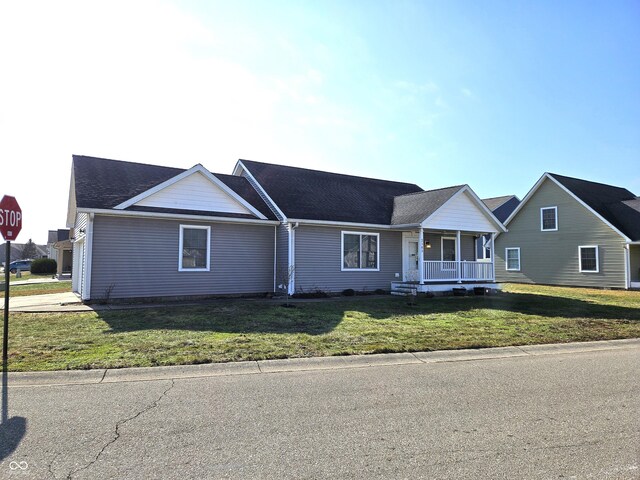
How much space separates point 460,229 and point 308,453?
17119mm

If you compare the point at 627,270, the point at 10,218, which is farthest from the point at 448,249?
the point at 10,218

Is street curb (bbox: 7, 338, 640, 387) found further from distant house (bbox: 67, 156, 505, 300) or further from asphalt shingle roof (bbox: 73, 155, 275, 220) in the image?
asphalt shingle roof (bbox: 73, 155, 275, 220)

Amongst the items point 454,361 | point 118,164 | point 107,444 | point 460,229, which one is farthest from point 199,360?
point 460,229

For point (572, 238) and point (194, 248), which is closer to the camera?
point (194, 248)

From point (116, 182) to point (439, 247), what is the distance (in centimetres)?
1453

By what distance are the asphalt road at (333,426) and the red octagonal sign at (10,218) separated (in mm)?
2637

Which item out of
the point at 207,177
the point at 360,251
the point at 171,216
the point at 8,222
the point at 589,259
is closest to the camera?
the point at 8,222

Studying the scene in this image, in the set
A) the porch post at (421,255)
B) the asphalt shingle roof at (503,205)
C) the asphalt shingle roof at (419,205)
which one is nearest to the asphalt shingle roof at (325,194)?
the asphalt shingle roof at (419,205)

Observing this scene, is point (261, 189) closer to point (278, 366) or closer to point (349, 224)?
point (349, 224)

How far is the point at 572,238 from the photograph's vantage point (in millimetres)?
25562

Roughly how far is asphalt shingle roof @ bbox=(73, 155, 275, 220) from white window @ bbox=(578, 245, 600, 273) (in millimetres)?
18868

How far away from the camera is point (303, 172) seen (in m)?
20.9

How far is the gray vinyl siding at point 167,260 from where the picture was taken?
1377 centimetres

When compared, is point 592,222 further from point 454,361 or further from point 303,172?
point 454,361
